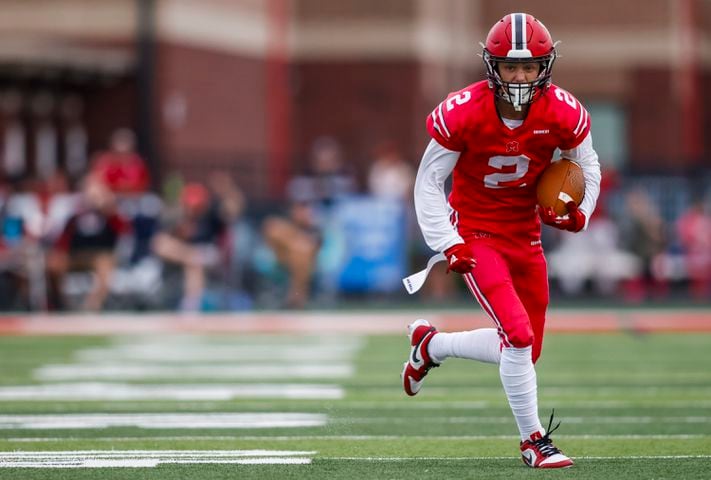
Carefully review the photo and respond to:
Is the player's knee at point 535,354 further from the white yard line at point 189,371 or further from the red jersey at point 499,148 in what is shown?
the white yard line at point 189,371

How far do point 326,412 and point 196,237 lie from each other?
9.36 m

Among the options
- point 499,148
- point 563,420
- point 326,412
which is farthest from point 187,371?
point 499,148

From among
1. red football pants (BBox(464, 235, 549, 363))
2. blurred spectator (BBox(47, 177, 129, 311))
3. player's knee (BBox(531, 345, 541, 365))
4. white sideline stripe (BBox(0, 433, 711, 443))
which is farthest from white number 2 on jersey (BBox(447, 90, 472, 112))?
blurred spectator (BBox(47, 177, 129, 311))

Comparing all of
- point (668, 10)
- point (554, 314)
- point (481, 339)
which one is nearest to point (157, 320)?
point (554, 314)

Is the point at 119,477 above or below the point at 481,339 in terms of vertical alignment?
below

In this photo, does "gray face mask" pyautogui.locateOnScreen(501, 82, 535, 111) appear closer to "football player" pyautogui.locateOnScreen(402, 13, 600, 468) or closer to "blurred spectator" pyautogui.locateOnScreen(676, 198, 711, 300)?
"football player" pyautogui.locateOnScreen(402, 13, 600, 468)

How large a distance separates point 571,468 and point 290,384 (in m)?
4.11

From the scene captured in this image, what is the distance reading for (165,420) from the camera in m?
8.06

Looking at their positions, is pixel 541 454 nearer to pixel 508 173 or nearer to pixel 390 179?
pixel 508 173

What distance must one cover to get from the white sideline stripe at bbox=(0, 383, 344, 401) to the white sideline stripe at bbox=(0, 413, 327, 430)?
920 millimetres

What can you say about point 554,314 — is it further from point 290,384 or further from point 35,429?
point 35,429

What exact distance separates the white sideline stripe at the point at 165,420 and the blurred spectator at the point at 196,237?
8.92 m

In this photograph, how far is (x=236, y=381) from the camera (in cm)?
1028

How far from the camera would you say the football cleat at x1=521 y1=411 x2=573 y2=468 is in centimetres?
610
